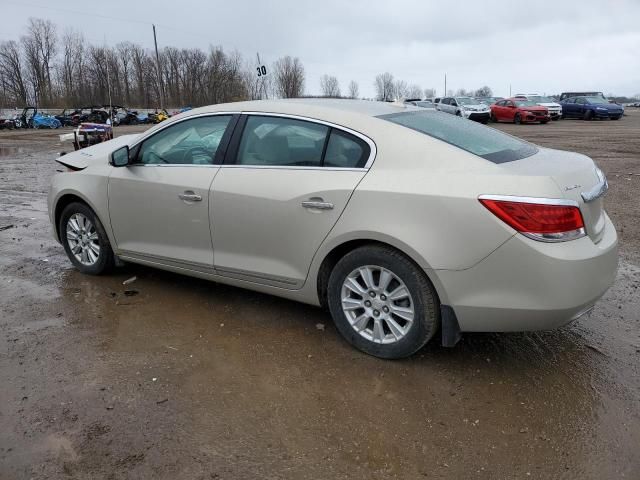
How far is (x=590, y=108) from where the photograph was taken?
1298 inches

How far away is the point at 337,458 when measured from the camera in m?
2.62

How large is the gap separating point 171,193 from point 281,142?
1016 millimetres

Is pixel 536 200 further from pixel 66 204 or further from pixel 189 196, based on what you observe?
pixel 66 204

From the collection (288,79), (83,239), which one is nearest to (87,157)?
(83,239)

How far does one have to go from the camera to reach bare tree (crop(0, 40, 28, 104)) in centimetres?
7925

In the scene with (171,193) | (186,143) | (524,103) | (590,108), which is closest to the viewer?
(171,193)

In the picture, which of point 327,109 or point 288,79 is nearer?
point 327,109

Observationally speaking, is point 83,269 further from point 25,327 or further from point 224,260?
point 224,260

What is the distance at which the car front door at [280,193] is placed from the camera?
351 centimetres

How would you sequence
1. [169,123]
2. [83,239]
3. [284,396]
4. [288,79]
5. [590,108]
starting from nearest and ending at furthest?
[284,396], [169,123], [83,239], [590,108], [288,79]

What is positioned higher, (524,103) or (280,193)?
(524,103)

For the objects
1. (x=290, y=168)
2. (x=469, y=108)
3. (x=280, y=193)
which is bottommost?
(x=280, y=193)

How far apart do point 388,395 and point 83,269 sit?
3410 mm

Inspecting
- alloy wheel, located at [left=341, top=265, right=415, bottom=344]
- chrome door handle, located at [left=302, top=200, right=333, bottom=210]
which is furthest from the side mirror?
alloy wheel, located at [left=341, top=265, right=415, bottom=344]
